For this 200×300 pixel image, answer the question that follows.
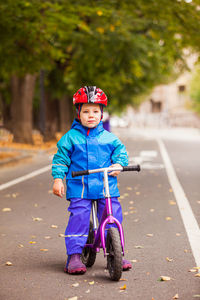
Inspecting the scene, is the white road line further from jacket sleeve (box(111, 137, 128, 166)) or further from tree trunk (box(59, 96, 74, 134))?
tree trunk (box(59, 96, 74, 134))

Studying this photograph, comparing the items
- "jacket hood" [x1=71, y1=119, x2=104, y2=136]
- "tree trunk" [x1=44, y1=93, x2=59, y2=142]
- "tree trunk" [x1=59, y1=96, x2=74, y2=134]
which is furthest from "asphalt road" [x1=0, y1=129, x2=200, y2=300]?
"tree trunk" [x1=44, y1=93, x2=59, y2=142]

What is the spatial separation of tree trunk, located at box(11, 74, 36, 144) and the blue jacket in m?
19.3

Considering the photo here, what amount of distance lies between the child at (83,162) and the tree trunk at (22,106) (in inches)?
758

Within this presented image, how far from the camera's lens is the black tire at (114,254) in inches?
187

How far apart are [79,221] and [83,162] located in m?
0.51

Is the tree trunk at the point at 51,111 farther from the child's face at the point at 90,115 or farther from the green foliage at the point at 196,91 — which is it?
the child's face at the point at 90,115

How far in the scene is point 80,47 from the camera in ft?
76.8

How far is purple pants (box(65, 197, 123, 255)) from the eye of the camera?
16.5ft

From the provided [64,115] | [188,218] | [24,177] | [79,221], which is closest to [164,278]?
[79,221]

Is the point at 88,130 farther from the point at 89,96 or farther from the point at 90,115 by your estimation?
the point at 89,96

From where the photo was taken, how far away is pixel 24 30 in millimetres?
15102

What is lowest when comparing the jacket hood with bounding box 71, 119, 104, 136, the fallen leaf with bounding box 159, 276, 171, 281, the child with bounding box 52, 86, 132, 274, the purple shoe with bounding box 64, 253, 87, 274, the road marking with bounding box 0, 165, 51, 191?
the road marking with bounding box 0, 165, 51, 191

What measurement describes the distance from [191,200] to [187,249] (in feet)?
11.7

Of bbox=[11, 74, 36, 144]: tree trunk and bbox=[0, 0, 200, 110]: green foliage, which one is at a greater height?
bbox=[0, 0, 200, 110]: green foliage
